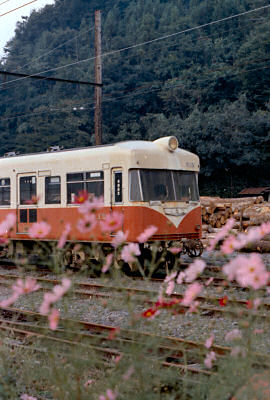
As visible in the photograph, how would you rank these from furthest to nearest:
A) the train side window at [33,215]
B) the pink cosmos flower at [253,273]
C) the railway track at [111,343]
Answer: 1. the train side window at [33,215]
2. the railway track at [111,343]
3. the pink cosmos flower at [253,273]

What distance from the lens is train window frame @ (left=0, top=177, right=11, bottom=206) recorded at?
14.5m

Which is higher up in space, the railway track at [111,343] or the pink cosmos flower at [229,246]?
the pink cosmos flower at [229,246]

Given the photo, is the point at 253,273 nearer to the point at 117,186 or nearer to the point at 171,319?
the point at 171,319

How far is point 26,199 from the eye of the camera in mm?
13859

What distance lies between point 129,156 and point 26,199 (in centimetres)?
354

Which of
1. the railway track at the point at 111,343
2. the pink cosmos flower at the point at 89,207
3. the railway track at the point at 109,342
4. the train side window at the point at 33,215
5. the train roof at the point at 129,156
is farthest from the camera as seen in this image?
the train side window at the point at 33,215

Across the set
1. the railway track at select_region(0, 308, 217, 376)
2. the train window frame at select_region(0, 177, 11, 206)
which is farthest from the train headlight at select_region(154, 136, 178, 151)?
the railway track at select_region(0, 308, 217, 376)

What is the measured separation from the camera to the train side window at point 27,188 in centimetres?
1378

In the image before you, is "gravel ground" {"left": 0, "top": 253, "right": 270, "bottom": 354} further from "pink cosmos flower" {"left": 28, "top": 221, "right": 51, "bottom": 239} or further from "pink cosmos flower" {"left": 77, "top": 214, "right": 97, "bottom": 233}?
"pink cosmos flower" {"left": 77, "top": 214, "right": 97, "bottom": 233}

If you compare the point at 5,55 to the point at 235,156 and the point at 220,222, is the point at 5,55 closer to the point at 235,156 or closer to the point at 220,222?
the point at 235,156

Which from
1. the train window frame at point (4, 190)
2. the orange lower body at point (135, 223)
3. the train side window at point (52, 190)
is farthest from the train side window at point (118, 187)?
the train window frame at point (4, 190)

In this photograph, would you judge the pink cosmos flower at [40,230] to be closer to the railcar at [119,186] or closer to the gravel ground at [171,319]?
the gravel ground at [171,319]

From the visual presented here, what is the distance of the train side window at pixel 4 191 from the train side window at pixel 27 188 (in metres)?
0.60

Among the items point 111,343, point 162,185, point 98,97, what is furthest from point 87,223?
point 98,97
